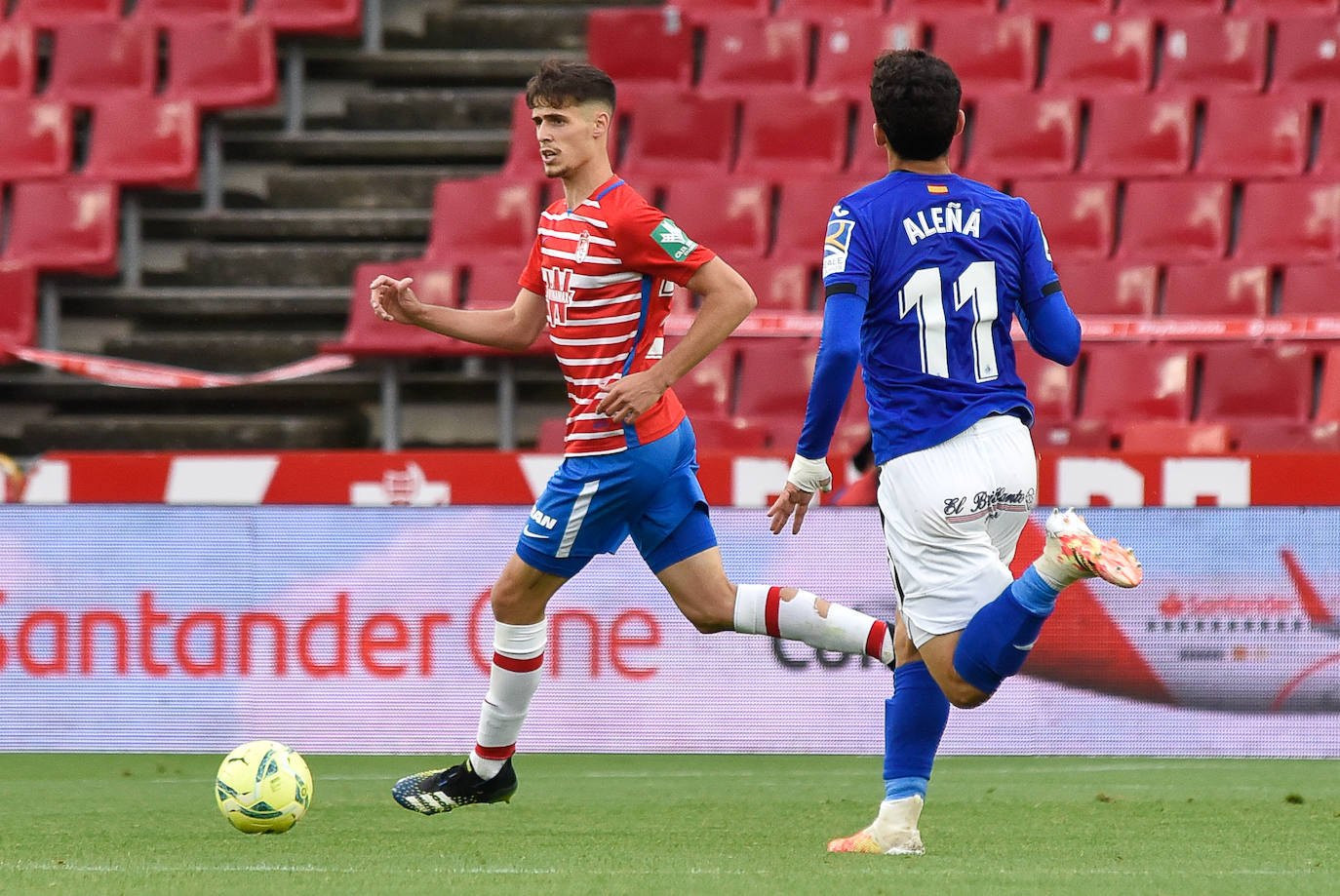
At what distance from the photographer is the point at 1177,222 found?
36.7ft

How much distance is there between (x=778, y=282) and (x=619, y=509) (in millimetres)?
6037

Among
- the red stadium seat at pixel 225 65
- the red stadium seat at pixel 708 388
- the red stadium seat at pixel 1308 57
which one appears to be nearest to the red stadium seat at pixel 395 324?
the red stadium seat at pixel 708 388

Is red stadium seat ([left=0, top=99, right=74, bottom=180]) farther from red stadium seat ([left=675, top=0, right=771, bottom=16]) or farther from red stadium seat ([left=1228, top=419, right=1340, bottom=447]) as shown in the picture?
red stadium seat ([left=1228, top=419, right=1340, bottom=447])

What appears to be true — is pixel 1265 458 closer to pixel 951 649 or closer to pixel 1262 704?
pixel 1262 704

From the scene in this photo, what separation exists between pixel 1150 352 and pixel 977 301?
613 centimetres

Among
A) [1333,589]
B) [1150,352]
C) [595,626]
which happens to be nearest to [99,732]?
[595,626]

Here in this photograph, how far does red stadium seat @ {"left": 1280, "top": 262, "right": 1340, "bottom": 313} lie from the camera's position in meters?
10.6

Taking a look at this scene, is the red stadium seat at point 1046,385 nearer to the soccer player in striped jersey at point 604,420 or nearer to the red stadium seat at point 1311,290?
the red stadium seat at point 1311,290

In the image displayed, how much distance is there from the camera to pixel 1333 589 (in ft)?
23.7

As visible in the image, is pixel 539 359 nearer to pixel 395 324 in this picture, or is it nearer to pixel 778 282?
pixel 395 324

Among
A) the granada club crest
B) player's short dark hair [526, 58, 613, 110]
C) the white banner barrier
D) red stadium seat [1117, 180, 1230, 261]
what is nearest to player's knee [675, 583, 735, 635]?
the granada club crest

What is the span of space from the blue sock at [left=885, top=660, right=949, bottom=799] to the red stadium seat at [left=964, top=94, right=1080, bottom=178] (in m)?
7.53

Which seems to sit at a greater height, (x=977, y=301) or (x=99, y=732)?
(x=977, y=301)

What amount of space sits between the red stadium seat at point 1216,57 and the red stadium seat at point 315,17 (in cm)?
544
